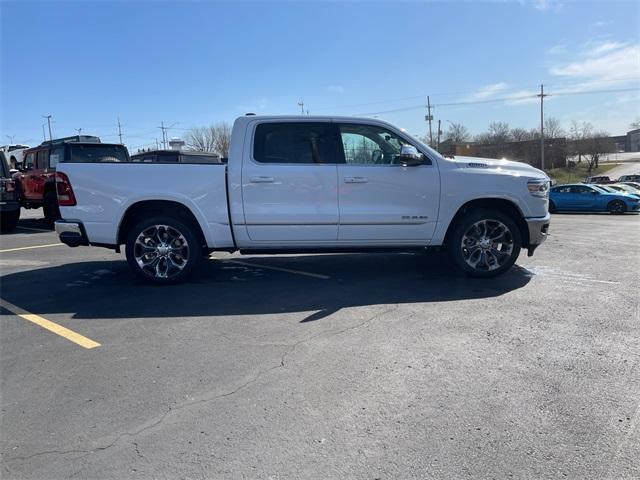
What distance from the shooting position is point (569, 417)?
9.61ft

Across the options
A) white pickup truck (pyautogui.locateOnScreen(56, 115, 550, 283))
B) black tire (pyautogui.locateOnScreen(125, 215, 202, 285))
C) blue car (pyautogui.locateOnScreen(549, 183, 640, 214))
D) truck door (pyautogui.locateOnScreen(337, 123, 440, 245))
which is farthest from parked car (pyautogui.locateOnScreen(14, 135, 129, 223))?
blue car (pyautogui.locateOnScreen(549, 183, 640, 214))

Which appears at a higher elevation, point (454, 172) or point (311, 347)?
point (454, 172)

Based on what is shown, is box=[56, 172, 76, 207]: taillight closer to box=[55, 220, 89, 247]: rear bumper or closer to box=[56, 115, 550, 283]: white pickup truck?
box=[56, 115, 550, 283]: white pickup truck

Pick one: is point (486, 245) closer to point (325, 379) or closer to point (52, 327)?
point (325, 379)

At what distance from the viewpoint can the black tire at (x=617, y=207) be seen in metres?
22.7

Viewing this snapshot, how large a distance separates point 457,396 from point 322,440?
1.02 m

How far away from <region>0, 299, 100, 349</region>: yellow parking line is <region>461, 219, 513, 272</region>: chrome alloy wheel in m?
4.37

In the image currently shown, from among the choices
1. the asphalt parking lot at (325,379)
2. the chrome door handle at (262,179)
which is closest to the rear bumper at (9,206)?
the asphalt parking lot at (325,379)

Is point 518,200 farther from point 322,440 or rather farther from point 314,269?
point 322,440

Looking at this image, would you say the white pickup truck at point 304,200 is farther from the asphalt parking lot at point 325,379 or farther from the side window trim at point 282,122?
the asphalt parking lot at point 325,379

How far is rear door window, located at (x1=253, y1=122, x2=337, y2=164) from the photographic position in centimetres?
595

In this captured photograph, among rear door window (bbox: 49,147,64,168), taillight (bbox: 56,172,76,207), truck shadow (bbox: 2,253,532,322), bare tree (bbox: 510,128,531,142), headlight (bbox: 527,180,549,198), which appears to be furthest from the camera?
bare tree (bbox: 510,128,531,142)

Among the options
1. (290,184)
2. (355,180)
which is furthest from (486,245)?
(290,184)

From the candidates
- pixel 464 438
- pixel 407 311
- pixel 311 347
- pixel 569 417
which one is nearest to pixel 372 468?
pixel 464 438
